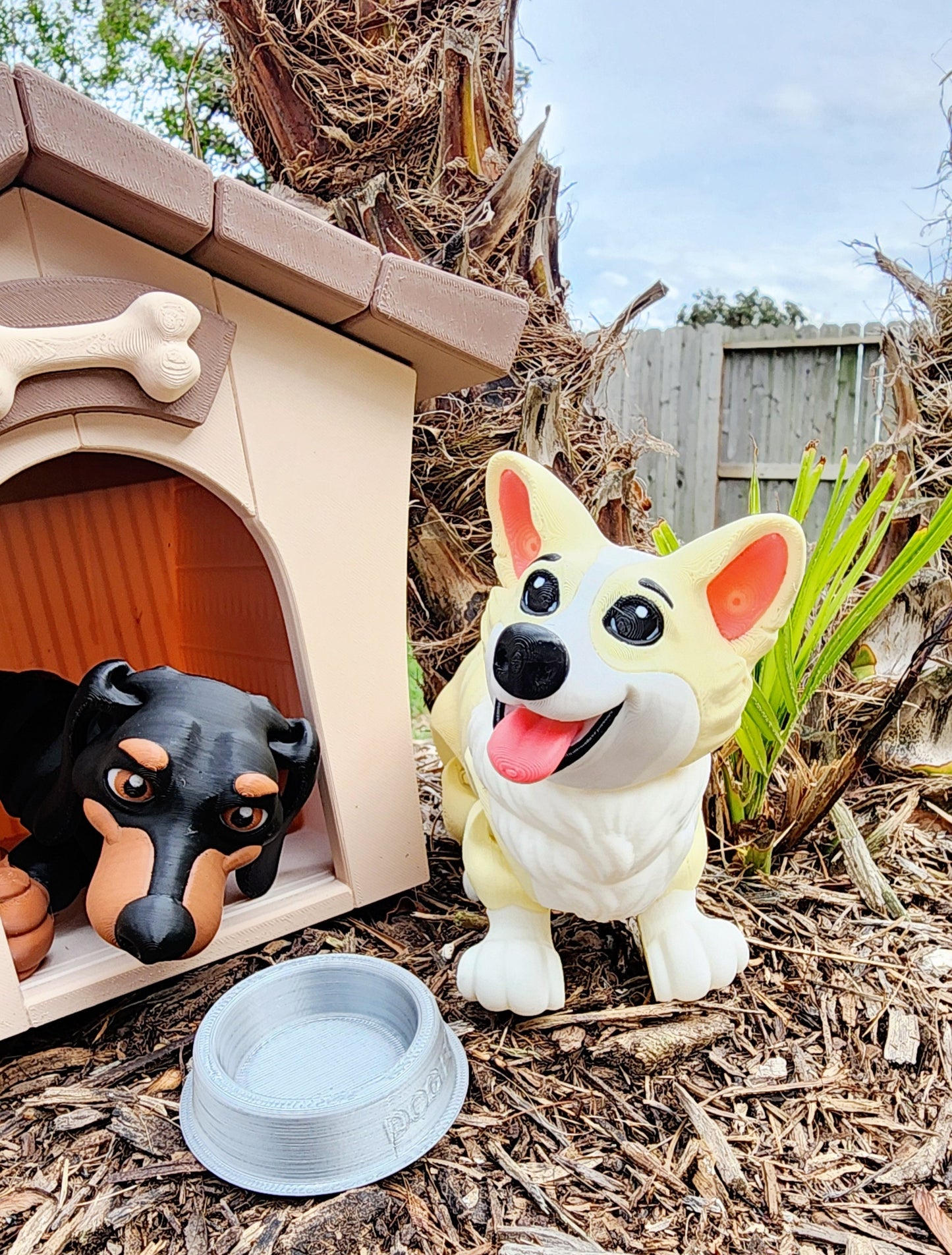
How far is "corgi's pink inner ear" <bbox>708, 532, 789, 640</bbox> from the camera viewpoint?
1.10m

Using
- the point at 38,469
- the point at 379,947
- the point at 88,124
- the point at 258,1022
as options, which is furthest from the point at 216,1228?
the point at 38,469

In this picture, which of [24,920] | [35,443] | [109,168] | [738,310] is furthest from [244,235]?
[738,310]

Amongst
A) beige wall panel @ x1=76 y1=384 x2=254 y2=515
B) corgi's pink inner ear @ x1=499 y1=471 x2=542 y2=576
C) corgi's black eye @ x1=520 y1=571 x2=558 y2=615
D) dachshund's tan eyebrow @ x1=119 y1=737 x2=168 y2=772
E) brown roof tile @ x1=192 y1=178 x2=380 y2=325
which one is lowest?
dachshund's tan eyebrow @ x1=119 y1=737 x2=168 y2=772

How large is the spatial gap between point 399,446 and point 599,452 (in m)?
0.58

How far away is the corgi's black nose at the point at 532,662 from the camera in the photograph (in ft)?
3.30

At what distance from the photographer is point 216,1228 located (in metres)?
1.03

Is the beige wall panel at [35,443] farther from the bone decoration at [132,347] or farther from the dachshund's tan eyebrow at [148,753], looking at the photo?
the dachshund's tan eyebrow at [148,753]

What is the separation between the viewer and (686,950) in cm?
130

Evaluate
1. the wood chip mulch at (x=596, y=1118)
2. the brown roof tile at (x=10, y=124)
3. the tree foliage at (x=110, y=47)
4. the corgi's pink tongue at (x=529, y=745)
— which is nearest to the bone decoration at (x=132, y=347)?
the brown roof tile at (x=10, y=124)

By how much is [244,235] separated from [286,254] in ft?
0.21

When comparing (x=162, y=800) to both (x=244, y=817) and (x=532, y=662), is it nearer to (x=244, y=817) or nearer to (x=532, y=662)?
(x=244, y=817)

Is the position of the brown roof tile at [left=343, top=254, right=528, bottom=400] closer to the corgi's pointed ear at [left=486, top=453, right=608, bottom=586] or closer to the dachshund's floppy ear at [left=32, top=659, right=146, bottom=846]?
the corgi's pointed ear at [left=486, top=453, right=608, bottom=586]

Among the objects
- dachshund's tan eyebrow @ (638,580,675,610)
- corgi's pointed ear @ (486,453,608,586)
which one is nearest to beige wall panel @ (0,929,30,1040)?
corgi's pointed ear @ (486,453,608,586)

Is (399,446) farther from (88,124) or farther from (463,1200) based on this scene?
(463,1200)
